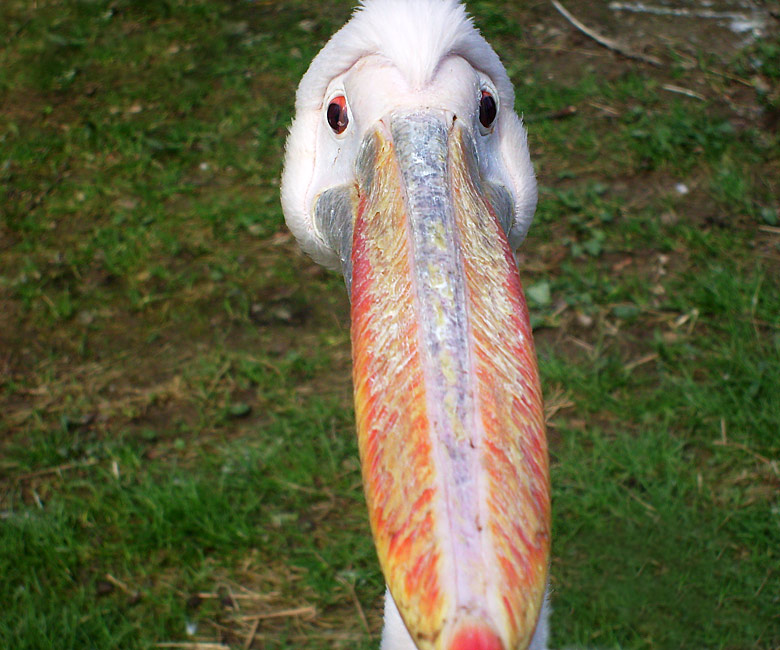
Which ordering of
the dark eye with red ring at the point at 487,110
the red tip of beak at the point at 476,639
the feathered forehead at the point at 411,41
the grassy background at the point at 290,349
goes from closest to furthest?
the red tip of beak at the point at 476,639 → the feathered forehead at the point at 411,41 → the dark eye with red ring at the point at 487,110 → the grassy background at the point at 290,349

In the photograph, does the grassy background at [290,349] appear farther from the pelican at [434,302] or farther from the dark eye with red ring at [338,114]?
the dark eye with red ring at [338,114]

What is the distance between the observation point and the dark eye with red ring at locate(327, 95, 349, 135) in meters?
2.02

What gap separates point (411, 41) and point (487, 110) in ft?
0.88

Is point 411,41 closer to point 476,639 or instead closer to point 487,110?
point 487,110

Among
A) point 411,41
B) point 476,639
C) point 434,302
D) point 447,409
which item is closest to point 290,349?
point 411,41

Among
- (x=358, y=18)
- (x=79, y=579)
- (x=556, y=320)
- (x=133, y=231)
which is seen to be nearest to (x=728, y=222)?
(x=556, y=320)

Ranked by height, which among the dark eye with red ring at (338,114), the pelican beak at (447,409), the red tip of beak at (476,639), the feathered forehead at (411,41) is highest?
the feathered forehead at (411,41)

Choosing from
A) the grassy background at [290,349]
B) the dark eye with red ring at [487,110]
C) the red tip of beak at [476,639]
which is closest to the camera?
the red tip of beak at [476,639]

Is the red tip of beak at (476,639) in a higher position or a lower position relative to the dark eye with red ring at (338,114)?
lower

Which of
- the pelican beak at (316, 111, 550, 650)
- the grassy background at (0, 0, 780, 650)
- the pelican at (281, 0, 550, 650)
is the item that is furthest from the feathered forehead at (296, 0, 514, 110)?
the grassy background at (0, 0, 780, 650)

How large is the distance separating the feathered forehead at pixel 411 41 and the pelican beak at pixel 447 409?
0.83 ft

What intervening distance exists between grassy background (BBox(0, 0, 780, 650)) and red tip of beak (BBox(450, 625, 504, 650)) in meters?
1.86

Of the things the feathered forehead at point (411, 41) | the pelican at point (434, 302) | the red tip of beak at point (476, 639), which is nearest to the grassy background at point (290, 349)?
Result: the pelican at point (434, 302)

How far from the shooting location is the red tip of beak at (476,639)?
1.03 m
